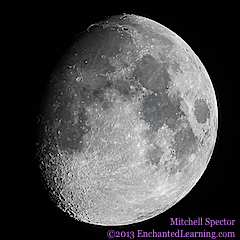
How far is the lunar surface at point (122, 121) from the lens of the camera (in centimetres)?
203

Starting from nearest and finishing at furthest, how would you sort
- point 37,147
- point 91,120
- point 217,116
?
point 91,120, point 37,147, point 217,116

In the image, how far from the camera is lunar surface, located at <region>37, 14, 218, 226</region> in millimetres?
2025

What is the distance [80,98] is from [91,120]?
116 mm

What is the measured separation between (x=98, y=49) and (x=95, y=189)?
67 cm

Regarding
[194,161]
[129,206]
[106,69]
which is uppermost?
[106,69]

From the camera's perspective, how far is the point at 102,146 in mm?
2027

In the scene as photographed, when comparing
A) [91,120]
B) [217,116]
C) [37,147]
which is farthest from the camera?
[217,116]

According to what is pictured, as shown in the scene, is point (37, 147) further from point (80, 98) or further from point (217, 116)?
point (217, 116)

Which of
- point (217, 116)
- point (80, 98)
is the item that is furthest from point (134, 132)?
point (217, 116)

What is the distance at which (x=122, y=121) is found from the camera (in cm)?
202

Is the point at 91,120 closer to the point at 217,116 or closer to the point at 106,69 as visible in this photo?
the point at 106,69

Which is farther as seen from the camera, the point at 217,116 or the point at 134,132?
the point at 217,116

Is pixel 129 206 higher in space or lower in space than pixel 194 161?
lower

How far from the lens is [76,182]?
213 centimetres
